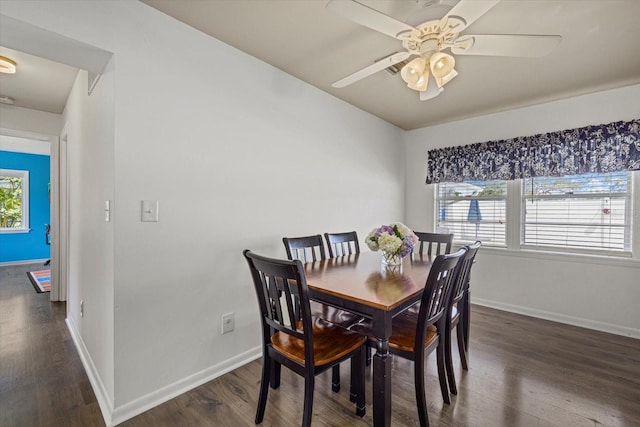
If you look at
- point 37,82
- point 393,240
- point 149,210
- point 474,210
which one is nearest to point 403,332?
point 393,240

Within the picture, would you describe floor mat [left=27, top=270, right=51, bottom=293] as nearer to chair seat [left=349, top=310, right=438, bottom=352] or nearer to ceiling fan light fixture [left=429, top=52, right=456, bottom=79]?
chair seat [left=349, top=310, right=438, bottom=352]

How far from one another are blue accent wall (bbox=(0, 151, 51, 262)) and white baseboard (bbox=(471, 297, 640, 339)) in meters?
8.32

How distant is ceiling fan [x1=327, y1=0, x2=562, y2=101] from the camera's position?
4.25ft

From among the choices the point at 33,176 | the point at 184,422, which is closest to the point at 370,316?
the point at 184,422

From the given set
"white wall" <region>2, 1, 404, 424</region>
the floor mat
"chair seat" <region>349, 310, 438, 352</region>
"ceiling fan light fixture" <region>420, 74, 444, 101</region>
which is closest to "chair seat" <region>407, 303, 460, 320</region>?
"chair seat" <region>349, 310, 438, 352</region>

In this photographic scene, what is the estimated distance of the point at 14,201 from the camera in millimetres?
5973

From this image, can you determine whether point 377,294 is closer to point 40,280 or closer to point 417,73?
point 417,73

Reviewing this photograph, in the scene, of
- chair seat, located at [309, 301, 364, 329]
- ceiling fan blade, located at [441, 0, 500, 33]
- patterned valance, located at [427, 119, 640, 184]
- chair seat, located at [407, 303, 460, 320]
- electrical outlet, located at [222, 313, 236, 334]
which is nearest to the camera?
ceiling fan blade, located at [441, 0, 500, 33]

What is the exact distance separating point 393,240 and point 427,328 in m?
0.60

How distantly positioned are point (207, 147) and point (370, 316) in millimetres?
1527

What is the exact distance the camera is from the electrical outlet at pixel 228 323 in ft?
6.95

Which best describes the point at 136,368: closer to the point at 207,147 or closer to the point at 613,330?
the point at 207,147

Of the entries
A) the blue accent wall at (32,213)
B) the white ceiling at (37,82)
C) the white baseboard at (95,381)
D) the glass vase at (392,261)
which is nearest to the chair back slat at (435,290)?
the glass vase at (392,261)

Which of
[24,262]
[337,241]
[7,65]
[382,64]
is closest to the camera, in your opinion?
[382,64]
